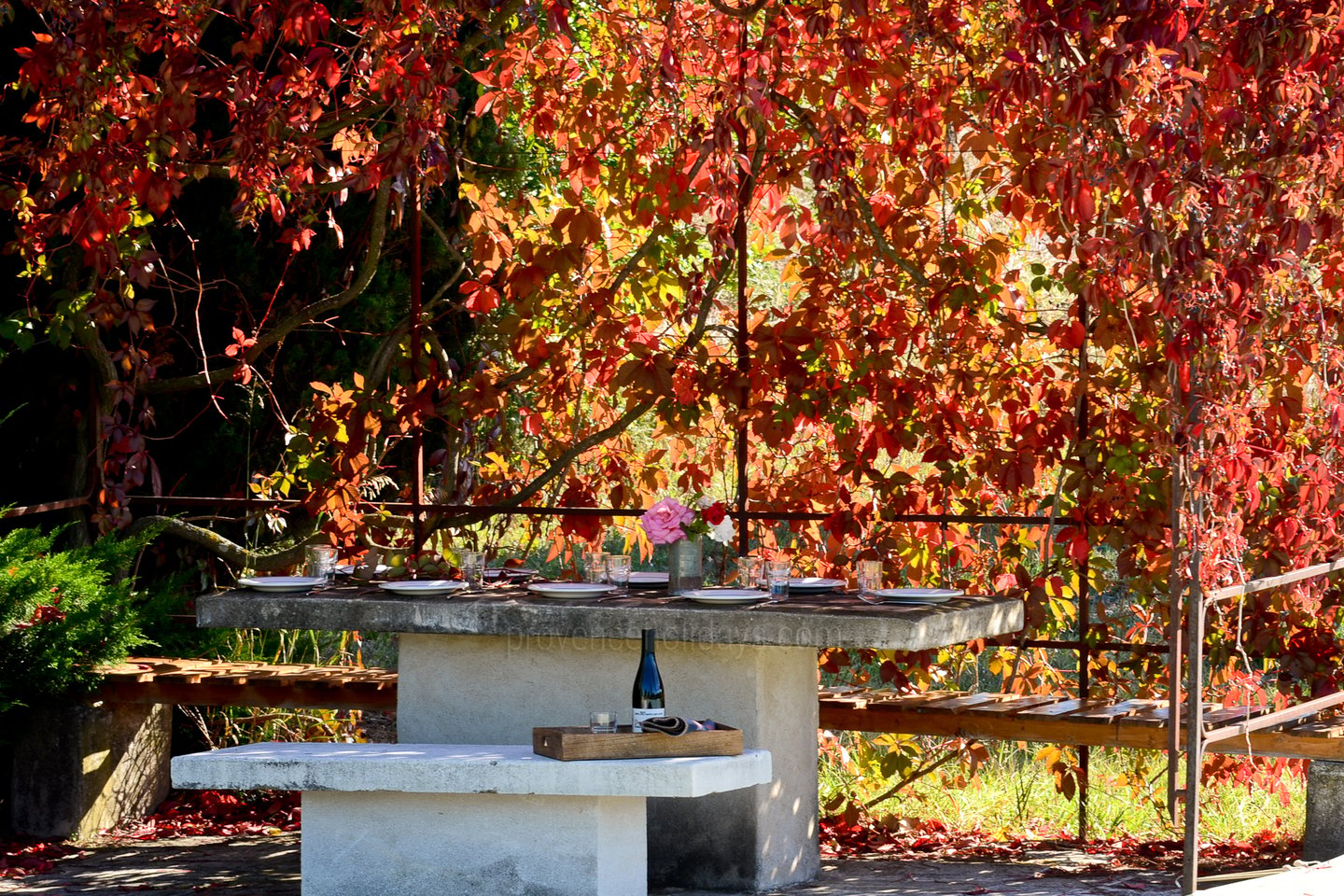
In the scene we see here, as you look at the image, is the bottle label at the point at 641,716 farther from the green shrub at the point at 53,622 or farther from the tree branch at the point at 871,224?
the green shrub at the point at 53,622

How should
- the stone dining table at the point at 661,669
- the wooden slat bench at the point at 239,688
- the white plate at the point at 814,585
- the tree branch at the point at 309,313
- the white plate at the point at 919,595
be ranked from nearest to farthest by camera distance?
the stone dining table at the point at 661,669
the white plate at the point at 919,595
the white plate at the point at 814,585
the wooden slat bench at the point at 239,688
the tree branch at the point at 309,313

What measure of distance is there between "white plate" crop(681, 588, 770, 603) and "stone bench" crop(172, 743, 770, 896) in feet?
1.45

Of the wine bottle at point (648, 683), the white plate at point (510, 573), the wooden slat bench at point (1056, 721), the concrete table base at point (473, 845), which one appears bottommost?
the concrete table base at point (473, 845)

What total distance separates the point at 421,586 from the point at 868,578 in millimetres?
1252

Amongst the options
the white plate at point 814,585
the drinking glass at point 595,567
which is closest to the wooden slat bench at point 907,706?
the white plate at point 814,585

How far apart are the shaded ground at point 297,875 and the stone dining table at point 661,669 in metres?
0.15

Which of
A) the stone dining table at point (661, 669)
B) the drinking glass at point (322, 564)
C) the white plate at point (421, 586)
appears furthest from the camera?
the drinking glass at point (322, 564)

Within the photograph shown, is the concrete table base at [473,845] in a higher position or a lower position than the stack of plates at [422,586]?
lower

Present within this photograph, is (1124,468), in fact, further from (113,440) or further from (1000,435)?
(113,440)

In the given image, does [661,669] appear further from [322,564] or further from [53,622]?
[53,622]

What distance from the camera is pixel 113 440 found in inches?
246

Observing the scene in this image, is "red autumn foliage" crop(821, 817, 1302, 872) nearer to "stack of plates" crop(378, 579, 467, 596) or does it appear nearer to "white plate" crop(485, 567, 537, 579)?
"white plate" crop(485, 567, 537, 579)

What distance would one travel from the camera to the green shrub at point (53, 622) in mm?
5410

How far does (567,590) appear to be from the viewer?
489cm
